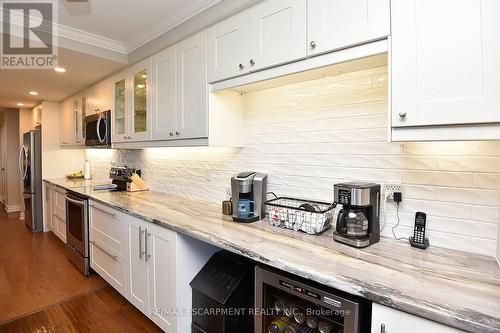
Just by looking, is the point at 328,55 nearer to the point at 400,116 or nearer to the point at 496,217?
the point at 400,116

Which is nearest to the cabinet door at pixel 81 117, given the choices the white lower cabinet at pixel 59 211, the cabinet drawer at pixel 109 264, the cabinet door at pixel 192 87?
the white lower cabinet at pixel 59 211

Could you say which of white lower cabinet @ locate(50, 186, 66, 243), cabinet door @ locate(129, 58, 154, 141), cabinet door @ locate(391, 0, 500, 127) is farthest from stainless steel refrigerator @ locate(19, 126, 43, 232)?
cabinet door @ locate(391, 0, 500, 127)

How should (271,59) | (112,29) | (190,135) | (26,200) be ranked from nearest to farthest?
(271,59) < (190,135) < (112,29) < (26,200)

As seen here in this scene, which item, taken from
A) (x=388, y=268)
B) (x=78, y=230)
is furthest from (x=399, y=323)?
(x=78, y=230)

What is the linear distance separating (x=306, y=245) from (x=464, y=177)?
793mm

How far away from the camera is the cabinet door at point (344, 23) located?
117 centimetres

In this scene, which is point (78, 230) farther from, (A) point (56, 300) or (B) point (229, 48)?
(B) point (229, 48)

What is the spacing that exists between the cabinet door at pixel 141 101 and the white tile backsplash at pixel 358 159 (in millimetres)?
700

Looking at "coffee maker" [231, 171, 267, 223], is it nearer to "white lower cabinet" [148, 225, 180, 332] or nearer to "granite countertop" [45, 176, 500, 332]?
A: "granite countertop" [45, 176, 500, 332]

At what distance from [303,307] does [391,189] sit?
29.5 inches

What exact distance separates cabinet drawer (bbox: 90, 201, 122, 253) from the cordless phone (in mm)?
2104

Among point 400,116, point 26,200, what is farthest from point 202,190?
point 26,200

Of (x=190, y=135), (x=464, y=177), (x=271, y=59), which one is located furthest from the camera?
(x=190, y=135)

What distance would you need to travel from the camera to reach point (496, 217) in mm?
1188
